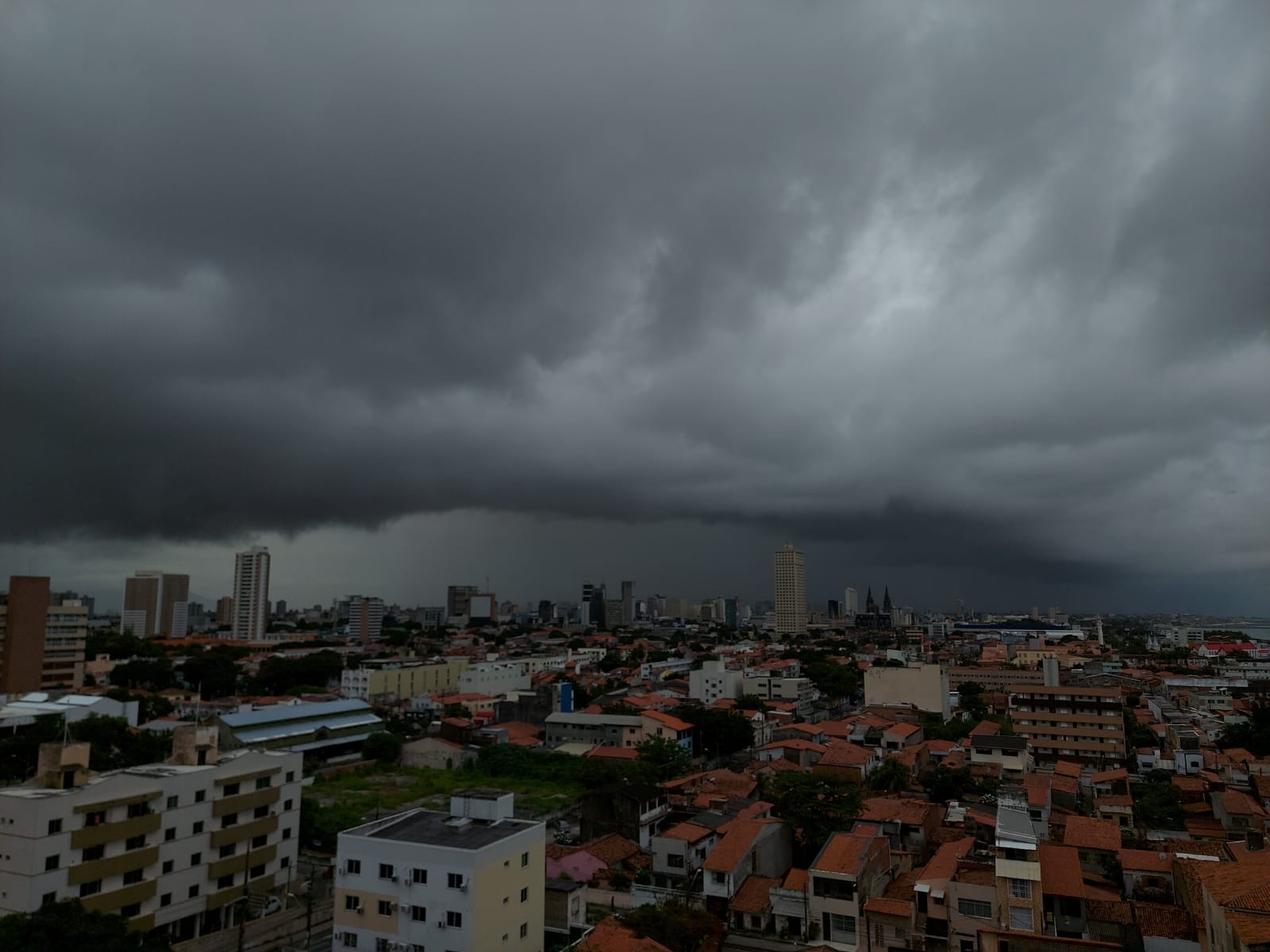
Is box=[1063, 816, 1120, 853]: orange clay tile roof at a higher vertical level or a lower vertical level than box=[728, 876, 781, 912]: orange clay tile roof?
higher

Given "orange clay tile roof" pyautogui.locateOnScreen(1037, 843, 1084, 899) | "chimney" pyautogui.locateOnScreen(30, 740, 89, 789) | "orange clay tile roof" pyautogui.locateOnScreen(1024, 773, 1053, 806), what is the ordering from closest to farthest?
"chimney" pyautogui.locateOnScreen(30, 740, 89, 789) → "orange clay tile roof" pyautogui.locateOnScreen(1037, 843, 1084, 899) → "orange clay tile roof" pyautogui.locateOnScreen(1024, 773, 1053, 806)

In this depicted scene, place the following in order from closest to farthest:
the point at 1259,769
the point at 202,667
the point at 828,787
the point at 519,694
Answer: the point at 828,787, the point at 1259,769, the point at 519,694, the point at 202,667

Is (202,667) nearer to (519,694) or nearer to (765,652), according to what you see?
(519,694)

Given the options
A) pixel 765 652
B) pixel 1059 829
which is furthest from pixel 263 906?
pixel 765 652

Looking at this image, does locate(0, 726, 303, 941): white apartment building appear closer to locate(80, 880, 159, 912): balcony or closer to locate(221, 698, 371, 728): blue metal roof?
locate(80, 880, 159, 912): balcony

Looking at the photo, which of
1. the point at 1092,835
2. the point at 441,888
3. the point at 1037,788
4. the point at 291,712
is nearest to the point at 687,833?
the point at 441,888

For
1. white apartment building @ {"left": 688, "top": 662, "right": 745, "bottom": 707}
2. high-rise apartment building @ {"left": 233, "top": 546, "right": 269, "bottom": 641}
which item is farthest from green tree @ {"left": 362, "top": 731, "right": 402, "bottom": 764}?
high-rise apartment building @ {"left": 233, "top": 546, "right": 269, "bottom": 641}

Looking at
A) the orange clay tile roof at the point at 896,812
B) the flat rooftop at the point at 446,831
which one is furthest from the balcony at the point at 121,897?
the orange clay tile roof at the point at 896,812
